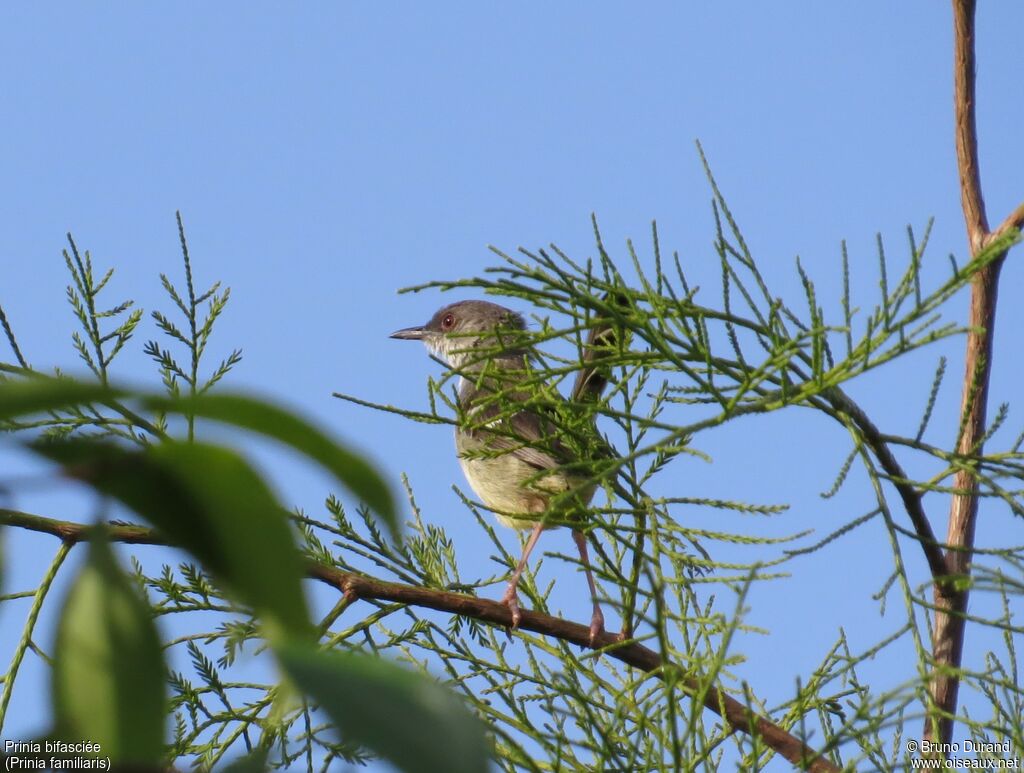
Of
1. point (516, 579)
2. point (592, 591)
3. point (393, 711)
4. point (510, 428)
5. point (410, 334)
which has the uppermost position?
point (410, 334)

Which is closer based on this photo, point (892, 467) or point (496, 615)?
point (892, 467)

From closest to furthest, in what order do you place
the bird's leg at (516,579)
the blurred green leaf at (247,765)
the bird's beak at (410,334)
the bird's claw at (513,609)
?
the blurred green leaf at (247,765) < the bird's claw at (513,609) < the bird's leg at (516,579) < the bird's beak at (410,334)

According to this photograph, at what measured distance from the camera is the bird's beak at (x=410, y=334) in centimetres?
870

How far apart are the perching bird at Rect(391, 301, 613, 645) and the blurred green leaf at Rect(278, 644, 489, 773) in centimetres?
128

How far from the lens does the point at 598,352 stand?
13.6 feet

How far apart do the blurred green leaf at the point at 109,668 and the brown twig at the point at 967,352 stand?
2.65 metres

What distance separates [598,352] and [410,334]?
4740 millimetres

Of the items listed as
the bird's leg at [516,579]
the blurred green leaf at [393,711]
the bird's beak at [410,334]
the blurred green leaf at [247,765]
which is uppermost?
the bird's beak at [410,334]

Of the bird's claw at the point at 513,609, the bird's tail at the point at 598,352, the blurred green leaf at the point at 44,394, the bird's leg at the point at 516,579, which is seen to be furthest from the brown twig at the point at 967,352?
the blurred green leaf at the point at 44,394

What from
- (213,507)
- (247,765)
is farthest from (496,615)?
(213,507)

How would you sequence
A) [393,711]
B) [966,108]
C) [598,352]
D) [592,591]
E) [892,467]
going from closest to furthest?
1. [393,711]
2. [892,467]
3. [966,108]
4. [598,352]
5. [592,591]

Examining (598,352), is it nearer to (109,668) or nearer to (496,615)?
(496,615)

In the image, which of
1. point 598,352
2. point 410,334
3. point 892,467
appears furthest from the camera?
point 410,334

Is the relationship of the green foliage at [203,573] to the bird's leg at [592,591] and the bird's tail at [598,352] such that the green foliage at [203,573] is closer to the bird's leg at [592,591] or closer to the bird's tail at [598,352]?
the bird's leg at [592,591]
